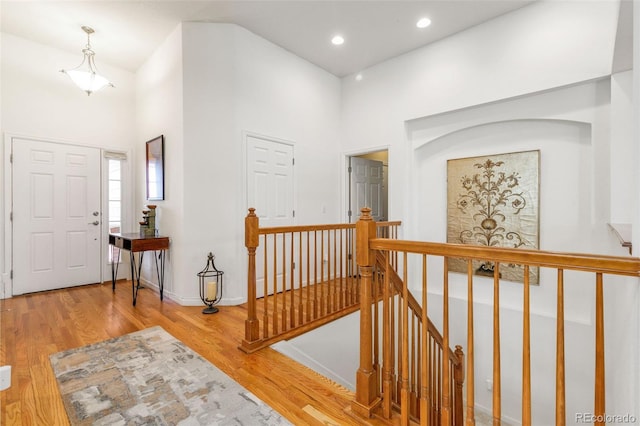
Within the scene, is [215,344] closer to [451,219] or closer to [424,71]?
[451,219]

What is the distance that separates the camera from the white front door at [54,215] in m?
3.71

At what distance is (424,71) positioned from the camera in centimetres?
394

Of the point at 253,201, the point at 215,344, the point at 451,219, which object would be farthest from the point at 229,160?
the point at 451,219

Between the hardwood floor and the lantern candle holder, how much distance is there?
0.11 metres

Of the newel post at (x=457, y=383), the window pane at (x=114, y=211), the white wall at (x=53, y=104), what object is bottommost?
the newel post at (x=457, y=383)

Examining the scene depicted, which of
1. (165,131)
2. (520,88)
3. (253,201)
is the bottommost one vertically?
(253,201)

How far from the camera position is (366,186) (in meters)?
5.19

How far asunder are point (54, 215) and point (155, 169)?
1489mm

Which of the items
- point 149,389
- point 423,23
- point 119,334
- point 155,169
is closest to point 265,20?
point 423,23

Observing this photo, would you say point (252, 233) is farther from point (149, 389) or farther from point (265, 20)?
point (265, 20)

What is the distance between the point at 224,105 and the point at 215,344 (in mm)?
2603

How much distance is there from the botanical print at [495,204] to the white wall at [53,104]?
4927 millimetres

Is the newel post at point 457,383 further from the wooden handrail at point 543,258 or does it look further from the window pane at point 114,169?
the window pane at point 114,169

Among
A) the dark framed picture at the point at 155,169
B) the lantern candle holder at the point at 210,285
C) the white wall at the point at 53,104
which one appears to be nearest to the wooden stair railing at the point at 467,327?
the lantern candle holder at the point at 210,285
